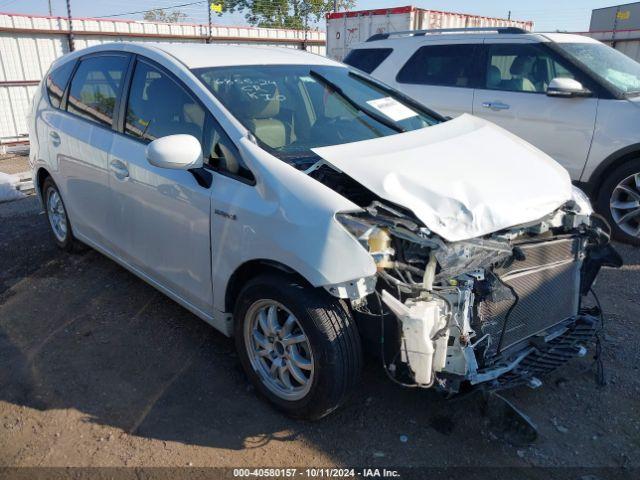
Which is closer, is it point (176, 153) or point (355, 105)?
point (176, 153)

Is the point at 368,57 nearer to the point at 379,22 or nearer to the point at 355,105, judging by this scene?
the point at 355,105

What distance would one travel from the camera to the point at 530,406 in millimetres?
3021

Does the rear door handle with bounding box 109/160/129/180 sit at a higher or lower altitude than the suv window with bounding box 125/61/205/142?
lower

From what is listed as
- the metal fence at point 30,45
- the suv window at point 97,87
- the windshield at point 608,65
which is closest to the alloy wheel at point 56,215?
the suv window at point 97,87

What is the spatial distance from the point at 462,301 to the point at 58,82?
4132mm

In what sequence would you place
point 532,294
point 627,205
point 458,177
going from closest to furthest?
1. point 458,177
2. point 532,294
3. point 627,205

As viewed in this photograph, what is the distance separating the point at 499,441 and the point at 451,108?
15.1ft

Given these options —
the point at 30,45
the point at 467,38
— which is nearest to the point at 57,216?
the point at 467,38

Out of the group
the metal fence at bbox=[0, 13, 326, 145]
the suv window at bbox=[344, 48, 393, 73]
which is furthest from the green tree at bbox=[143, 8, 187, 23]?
the suv window at bbox=[344, 48, 393, 73]

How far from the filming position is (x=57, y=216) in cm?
515

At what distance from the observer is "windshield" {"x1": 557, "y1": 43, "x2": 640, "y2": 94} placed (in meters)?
5.52

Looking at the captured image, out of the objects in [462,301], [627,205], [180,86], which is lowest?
[627,205]

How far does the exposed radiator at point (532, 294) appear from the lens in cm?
263

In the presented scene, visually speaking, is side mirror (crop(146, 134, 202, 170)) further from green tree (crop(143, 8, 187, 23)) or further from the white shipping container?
green tree (crop(143, 8, 187, 23))
